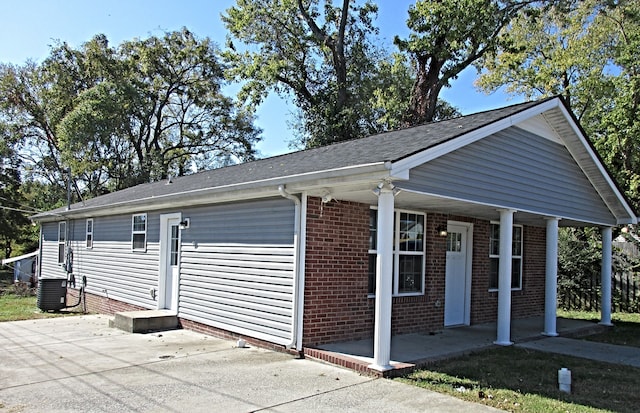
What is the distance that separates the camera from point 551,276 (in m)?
9.75

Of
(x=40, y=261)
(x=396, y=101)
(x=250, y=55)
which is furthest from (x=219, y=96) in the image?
(x=40, y=261)

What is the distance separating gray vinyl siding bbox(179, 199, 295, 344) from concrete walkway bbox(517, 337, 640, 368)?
443 centimetres

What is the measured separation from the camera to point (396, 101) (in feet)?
76.0

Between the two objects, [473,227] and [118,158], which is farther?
[118,158]

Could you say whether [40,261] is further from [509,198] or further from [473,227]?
[509,198]

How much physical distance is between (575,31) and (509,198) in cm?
1919

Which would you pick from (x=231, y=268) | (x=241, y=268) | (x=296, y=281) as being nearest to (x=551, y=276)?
(x=296, y=281)

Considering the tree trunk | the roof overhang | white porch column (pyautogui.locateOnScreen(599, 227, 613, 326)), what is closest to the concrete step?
the roof overhang

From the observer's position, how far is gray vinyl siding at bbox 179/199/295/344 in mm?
7770

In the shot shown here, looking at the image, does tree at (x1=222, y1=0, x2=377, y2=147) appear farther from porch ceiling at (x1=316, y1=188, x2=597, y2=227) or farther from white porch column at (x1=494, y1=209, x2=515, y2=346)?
white porch column at (x1=494, y1=209, x2=515, y2=346)

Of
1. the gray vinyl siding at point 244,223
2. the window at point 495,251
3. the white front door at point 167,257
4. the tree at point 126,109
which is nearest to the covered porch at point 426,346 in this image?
the window at point 495,251

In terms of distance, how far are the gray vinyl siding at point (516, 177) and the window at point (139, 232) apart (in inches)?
307

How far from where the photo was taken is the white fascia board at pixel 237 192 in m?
6.24

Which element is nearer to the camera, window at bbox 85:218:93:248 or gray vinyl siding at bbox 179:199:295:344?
gray vinyl siding at bbox 179:199:295:344
